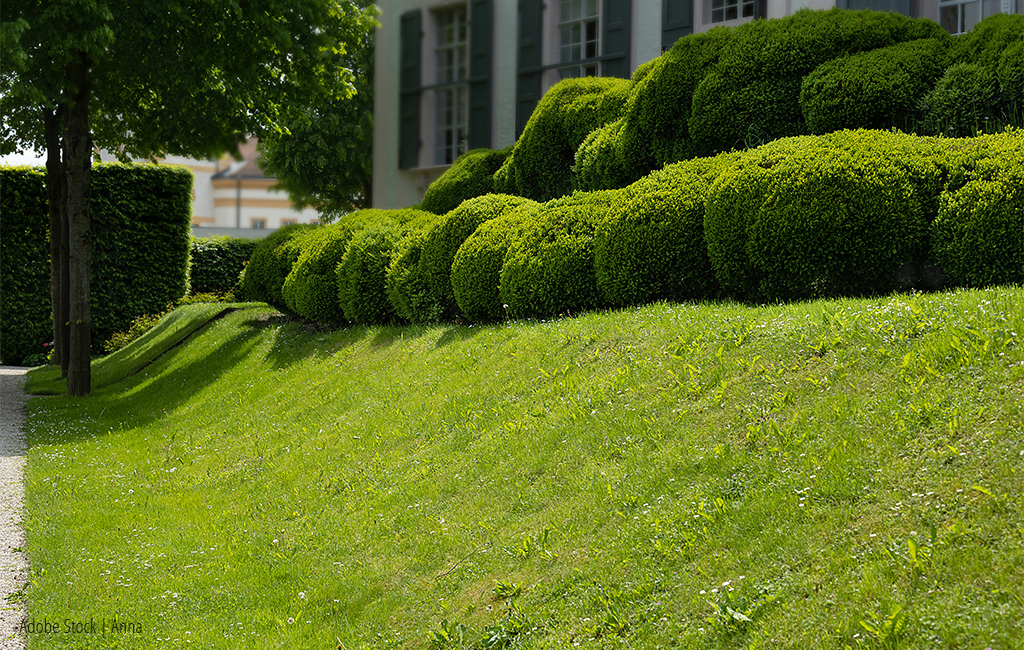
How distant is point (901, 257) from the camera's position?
7297 mm

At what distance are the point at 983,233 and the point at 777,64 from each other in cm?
374

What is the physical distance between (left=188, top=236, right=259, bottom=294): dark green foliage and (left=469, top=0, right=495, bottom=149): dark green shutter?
1054 cm

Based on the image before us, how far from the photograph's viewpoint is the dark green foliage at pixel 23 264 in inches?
885

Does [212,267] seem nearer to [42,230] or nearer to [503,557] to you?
[42,230]

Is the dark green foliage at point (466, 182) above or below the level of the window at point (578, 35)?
below

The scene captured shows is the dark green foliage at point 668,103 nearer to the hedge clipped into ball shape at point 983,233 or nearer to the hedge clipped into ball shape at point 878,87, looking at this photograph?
the hedge clipped into ball shape at point 878,87

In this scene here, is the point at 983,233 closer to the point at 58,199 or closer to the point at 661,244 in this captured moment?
the point at 661,244

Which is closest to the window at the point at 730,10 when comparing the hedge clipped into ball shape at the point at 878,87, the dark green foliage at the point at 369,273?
the hedge clipped into ball shape at the point at 878,87

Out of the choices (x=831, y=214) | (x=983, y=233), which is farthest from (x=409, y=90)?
(x=983, y=233)

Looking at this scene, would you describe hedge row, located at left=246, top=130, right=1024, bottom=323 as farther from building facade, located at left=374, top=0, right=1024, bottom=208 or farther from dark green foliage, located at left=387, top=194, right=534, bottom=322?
building facade, located at left=374, top=0, right=1024, bottom=208

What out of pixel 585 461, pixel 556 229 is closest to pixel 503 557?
pixel 585 461

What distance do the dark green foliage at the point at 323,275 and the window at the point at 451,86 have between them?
19.9 feet

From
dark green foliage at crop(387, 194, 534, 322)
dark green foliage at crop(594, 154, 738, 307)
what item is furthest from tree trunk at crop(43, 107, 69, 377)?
dark green foliage at crop(594, 154, 738, 307)

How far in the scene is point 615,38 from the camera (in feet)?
53.9
